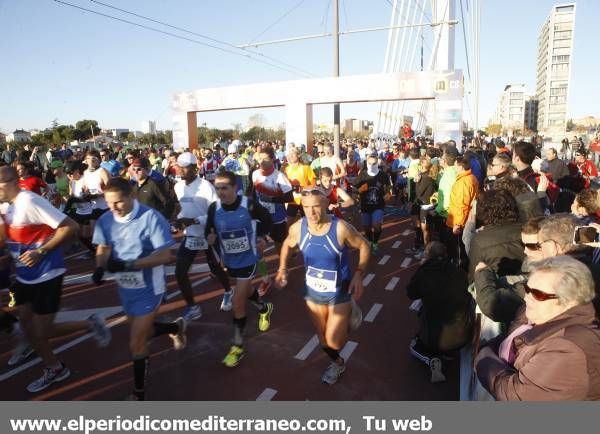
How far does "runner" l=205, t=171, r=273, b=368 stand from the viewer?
4.02 m

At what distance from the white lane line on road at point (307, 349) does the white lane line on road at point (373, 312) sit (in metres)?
0.85

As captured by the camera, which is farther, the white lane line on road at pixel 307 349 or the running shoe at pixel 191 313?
the running shoe at pixel 191 313

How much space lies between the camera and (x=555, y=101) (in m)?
127

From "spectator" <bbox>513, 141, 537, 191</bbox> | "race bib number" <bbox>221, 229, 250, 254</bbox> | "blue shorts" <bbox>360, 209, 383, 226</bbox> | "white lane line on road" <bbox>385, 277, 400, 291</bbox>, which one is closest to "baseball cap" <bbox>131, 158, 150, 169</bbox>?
"race bib number" <bbox>221, 229, 250, 254</bbox>

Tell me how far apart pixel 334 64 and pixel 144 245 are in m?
13.3

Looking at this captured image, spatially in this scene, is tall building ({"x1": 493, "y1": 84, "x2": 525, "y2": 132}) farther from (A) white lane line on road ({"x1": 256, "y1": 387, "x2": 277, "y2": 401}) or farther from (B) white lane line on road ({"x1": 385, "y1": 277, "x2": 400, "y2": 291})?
(A) white lane line on road ({"x1": 256, "y1": 387, "x2": 277, "y2": 401})

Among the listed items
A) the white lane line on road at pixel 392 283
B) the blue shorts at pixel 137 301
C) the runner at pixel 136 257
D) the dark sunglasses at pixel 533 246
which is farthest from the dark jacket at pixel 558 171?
the blue shorts at pixel 137 301

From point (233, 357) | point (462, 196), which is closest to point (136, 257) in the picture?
point (233, 357)

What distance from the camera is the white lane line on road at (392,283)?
5988 mm

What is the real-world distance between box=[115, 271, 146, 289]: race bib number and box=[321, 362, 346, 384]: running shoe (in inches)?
71.2

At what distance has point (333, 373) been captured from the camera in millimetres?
3635

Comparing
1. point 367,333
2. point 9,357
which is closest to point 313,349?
point 367,333

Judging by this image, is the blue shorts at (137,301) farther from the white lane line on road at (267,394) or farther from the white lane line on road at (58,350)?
the white lane line on road at (58,350)

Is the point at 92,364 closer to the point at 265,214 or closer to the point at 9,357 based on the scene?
the point at 9,357
